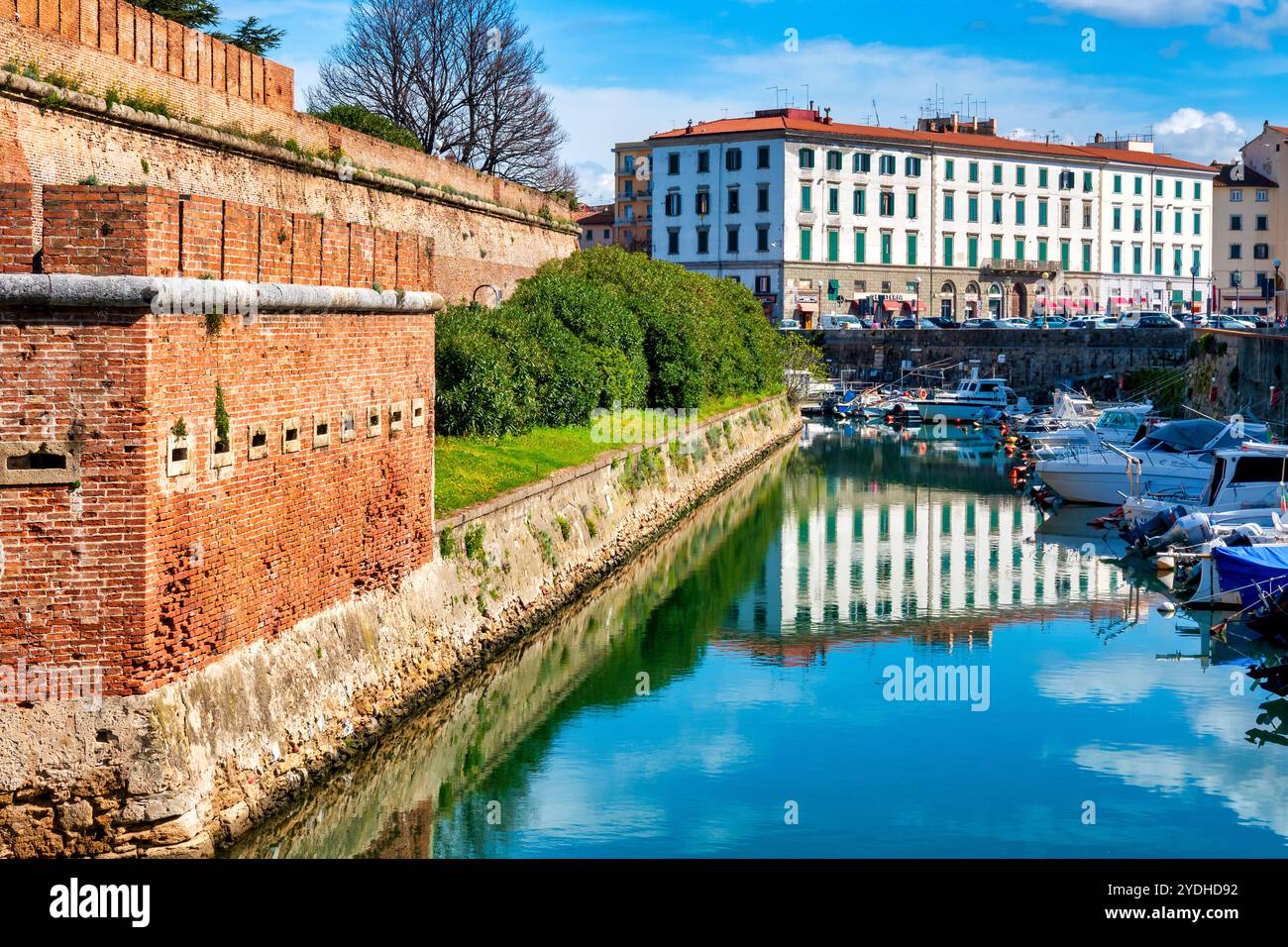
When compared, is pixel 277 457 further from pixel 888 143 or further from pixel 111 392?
pixel 888 143

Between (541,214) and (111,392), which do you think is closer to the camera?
(111,392)

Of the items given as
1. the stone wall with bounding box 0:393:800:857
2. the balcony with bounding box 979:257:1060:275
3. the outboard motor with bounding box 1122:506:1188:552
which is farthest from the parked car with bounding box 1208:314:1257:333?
the stone wall with bounding box 0:393:800:857

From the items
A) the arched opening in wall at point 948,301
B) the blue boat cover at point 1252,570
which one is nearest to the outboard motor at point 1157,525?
the blue boat cover at point 1252,570

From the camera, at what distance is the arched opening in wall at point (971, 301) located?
255 feet

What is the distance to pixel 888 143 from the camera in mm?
73875

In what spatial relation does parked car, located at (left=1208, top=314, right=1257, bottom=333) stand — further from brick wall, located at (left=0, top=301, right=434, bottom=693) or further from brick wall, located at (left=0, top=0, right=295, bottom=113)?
brick wall, located at (left=0, top=301, right=434, bottom=693)

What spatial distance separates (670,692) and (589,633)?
285 centimetres

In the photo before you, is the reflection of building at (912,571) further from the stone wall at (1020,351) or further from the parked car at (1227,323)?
the stone wall at (1020,351)

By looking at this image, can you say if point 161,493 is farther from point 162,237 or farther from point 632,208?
point 632,208

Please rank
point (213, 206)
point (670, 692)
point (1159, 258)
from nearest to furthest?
1. point (213, 206)
2. point (670, 692)
3. point (1159, 258)

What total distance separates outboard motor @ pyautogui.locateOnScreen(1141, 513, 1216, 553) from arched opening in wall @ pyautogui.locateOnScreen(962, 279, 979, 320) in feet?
170

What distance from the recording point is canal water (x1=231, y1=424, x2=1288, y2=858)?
13.0m

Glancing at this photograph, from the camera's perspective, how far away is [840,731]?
16203 millimetres

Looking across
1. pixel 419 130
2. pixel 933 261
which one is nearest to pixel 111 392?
pixel 419 130
